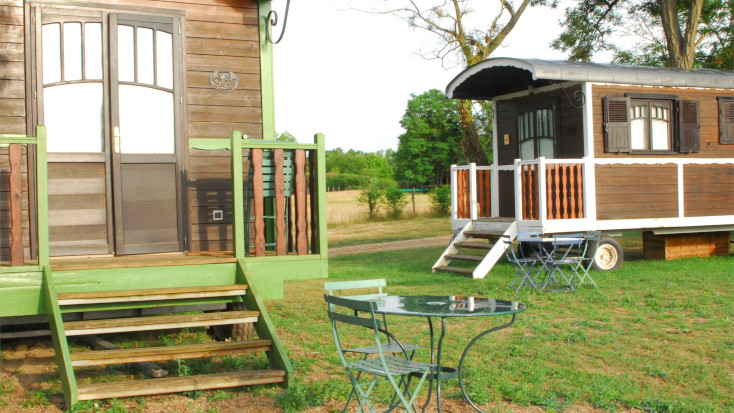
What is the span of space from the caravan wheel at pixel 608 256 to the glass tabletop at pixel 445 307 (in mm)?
8354

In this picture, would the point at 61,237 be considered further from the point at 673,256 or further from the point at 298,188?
the point at 673,256

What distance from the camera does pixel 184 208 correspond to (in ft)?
23.1

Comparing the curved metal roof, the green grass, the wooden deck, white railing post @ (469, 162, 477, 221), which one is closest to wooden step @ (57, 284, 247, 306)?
the wooden deck

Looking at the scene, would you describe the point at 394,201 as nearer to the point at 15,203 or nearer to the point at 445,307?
the point at 15,203

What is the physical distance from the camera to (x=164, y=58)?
7.09 m

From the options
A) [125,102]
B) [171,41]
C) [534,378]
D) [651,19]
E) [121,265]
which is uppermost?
[651,19]

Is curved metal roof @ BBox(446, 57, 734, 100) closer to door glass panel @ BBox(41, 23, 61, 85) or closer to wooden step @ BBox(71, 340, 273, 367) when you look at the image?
door glass panel @ BBox(41, 23, 61, 85)

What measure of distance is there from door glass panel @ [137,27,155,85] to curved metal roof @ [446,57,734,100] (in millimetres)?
6724

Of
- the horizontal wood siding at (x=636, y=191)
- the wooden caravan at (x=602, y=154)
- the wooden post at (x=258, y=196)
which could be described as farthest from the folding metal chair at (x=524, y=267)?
the wooden post at (x=258, y=196)

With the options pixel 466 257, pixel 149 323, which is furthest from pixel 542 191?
pixel 149 323

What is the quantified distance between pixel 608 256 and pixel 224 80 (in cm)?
792

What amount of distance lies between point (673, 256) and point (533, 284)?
213 inches

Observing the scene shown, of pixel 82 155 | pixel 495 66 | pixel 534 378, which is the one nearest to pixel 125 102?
pixel 82 155

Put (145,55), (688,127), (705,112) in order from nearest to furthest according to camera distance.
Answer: (145,55) → (688,127) → (705,112)
